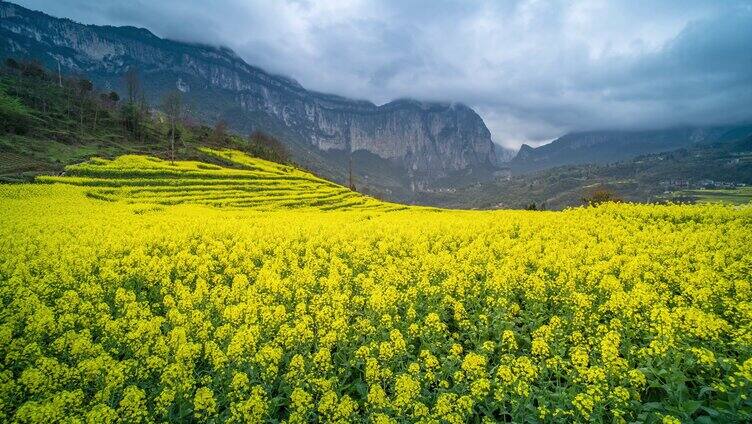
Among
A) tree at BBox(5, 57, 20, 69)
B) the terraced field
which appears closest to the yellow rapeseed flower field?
the terraced field

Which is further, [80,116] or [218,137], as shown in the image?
[218,137]

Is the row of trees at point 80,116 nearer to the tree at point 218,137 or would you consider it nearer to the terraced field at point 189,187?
the tree at point 218,137

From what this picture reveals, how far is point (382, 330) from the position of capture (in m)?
10.5

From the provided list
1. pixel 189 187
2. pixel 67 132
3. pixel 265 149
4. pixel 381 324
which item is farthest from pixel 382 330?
pixel 265 149

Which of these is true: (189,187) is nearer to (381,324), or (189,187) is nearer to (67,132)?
(67,132)

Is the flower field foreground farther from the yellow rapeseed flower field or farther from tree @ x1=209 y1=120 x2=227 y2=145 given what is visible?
tree @ x1=209 y1=120 x2=227 y2=145

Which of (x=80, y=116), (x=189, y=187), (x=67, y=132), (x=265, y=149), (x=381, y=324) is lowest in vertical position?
(x=381, y=324)

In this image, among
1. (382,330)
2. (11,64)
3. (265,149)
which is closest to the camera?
(382,330)

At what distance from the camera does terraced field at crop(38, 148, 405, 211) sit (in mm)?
43500

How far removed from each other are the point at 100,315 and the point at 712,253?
71.6ft

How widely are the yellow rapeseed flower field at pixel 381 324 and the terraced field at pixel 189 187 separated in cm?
2048

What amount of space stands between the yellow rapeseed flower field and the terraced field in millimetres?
20477

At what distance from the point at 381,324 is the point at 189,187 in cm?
4662

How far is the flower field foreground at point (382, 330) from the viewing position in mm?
7109
